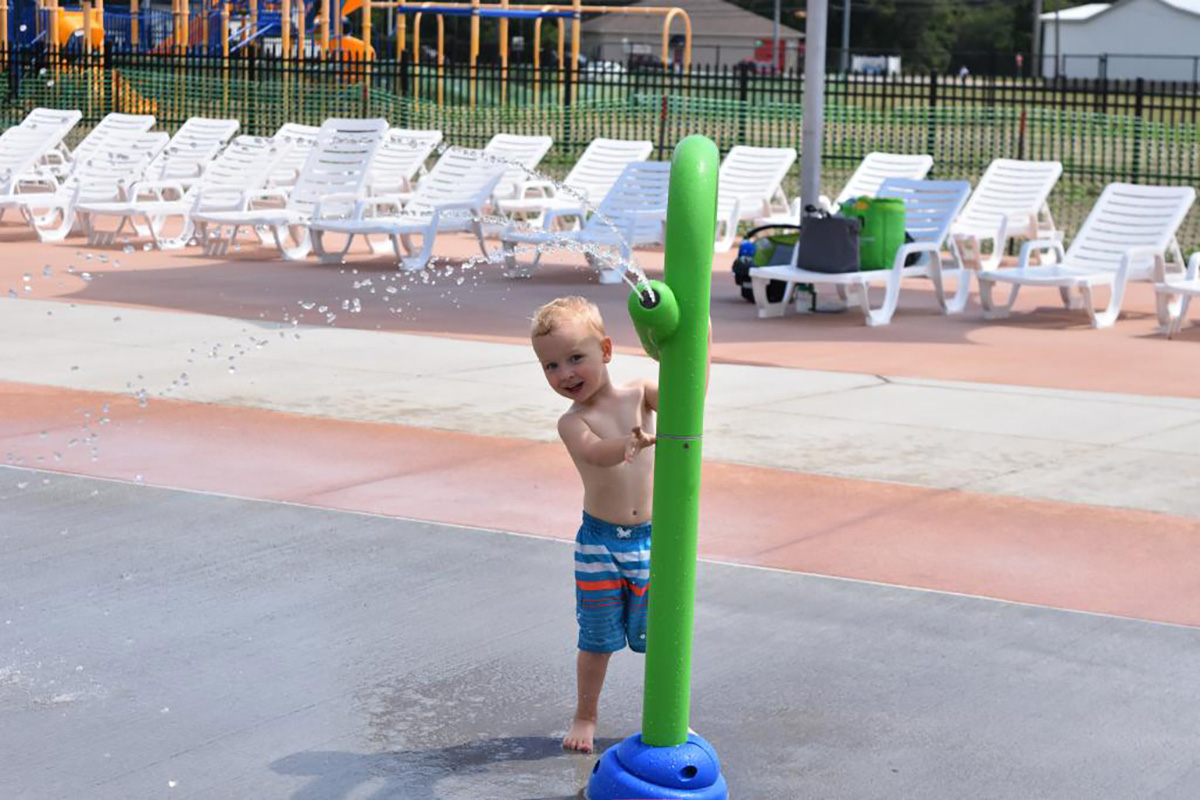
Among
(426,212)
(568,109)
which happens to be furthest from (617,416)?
(568,109)

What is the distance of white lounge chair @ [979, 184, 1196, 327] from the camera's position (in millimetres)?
13680

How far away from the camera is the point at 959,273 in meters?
14.7

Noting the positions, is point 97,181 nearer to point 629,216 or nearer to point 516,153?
point 516,153

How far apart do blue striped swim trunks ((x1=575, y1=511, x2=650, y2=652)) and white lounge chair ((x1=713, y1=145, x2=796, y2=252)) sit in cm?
1412

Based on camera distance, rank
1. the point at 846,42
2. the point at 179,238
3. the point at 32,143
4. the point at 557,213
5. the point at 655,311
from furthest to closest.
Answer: the point at 846,42 < the point at 32,143 < the point at 179,238 < the point at 557,213 < the point at 655,311

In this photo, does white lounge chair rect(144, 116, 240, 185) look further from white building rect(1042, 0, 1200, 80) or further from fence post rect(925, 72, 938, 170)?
white building rect(1042, 0, 1200, 80)

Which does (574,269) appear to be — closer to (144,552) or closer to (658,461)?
(144,552)

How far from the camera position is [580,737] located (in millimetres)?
4609

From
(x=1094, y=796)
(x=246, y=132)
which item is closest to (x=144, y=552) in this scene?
(x=1094, y=796)

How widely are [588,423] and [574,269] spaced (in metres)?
12.9

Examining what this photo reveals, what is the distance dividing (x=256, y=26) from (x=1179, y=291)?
84.7ft

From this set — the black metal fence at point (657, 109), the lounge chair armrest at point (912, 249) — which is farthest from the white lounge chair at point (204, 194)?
the lounge chair armrest at point (912, 249)

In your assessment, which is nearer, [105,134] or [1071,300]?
[1071,300]

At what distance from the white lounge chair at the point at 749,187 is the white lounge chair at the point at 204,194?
4574 mm
